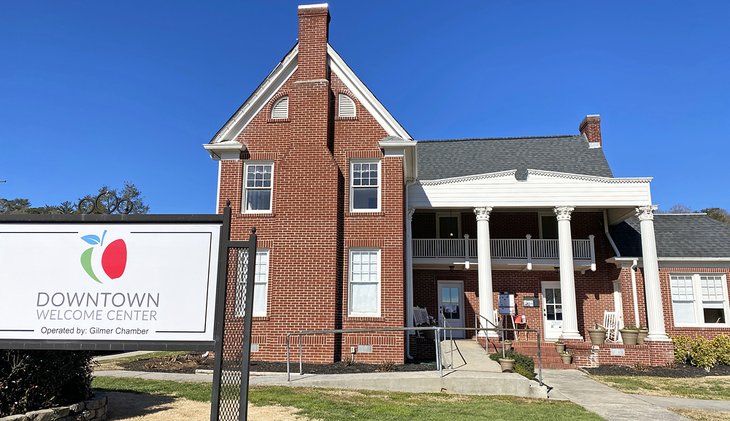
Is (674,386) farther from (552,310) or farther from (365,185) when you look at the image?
(365,185)

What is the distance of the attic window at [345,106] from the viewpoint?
1516 centimetres

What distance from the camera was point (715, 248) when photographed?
65.0 ft

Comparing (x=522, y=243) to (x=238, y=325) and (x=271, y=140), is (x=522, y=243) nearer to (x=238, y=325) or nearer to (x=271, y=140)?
(x=271, y=140)

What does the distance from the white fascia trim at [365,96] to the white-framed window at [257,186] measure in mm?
3321

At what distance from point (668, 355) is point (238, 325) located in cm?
1621

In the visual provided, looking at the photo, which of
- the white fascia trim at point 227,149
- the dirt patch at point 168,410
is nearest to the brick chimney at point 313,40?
the white fascia trim at point 227,149

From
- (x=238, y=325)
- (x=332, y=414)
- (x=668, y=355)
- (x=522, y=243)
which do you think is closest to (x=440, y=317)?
(x=522, y=243)

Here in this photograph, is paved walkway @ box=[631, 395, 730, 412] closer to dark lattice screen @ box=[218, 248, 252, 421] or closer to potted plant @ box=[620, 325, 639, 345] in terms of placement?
potted plant @ box=[620, 325, 639, 345]

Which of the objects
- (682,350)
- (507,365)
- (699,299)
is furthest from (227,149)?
(699,299)

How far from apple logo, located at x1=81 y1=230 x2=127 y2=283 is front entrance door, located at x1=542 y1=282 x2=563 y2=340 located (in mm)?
17787

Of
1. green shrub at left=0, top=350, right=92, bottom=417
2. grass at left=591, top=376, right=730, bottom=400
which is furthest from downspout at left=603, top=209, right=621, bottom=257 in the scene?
green shrub at left=0, top=350, right=92, bottom=417

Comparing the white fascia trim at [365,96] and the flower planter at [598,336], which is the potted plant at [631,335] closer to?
the flower planter at [598,336]

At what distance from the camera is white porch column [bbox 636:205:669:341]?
55.2 ft

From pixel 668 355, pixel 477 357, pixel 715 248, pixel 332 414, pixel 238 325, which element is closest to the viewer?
pixel 238 325
